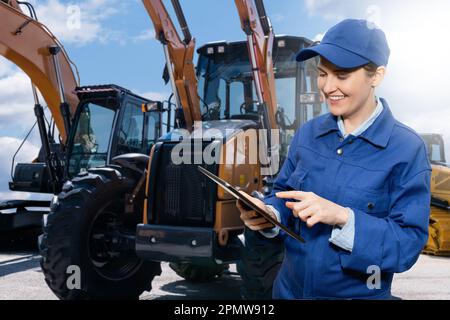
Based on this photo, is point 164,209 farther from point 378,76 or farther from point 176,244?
point 378,76

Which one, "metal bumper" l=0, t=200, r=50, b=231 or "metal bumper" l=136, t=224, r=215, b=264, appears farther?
"metal bumper" l=0, t=200, r=50, b=231

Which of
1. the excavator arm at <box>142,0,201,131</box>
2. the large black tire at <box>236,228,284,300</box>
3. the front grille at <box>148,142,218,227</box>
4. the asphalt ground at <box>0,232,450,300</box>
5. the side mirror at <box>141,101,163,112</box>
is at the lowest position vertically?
the asphalt ground at <box>0,232,450,300</box>

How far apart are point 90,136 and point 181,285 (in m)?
3.29

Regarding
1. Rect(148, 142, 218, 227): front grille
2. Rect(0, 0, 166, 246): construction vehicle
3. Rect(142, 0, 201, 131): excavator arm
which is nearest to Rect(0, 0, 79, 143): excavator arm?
Rect(0, 0, 166, 246): construction vehicle

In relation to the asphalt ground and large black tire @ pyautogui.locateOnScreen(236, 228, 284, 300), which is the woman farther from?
the asphalt ground

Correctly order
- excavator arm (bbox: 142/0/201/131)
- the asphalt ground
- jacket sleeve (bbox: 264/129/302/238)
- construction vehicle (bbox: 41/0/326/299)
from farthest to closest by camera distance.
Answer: excavator arm (bbox: 142/0/201/131) → the asphalt ground → construction vehicle (bbox: 41/0/326/299) → jacket sleeve (bbox: 264/129/302/238)

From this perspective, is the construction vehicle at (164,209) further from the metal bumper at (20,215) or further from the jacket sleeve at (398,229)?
the metal bumper at (20,215)

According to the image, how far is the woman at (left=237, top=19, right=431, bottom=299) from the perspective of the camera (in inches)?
53.9

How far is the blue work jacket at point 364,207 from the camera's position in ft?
4.50

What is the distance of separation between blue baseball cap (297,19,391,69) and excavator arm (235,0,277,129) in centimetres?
364

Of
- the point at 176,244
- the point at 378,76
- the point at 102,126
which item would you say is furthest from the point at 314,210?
the point at 102,126
